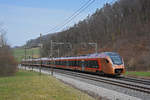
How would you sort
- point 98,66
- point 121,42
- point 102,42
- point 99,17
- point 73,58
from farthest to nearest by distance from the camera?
1. point 99,17
2. point 102,42
3. point 121,42
4. point 73,58
5. point 98,66

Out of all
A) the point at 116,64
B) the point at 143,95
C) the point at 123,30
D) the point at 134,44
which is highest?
the point at 123,30

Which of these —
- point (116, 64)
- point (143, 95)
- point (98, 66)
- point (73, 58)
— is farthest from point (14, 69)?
point (143, 95)

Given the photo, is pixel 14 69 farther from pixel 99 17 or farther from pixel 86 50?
pixel 99 17

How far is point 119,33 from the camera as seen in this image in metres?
68.1

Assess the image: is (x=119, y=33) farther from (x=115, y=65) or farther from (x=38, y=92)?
(x=38, y=92)

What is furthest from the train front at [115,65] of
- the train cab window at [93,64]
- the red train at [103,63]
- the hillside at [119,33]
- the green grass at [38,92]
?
the hillside at [119,33]

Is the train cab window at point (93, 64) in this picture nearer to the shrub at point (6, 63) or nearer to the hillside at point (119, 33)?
the hillside at point (119, 33)

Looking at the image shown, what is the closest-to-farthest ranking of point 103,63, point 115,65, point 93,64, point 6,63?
point 115,65 < point 103,63 < point 93,64 < point 6,63

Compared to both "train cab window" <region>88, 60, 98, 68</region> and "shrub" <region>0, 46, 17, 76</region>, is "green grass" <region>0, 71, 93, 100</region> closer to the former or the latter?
"train cab window" <region>88, 60, 98, 68</region>

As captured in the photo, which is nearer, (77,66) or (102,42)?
(77,66)

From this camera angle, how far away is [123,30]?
65.8m

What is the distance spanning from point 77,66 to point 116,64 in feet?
44.7

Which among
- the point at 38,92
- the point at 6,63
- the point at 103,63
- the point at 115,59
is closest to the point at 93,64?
the point at 103,63

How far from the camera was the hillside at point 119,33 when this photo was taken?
46.9 m
